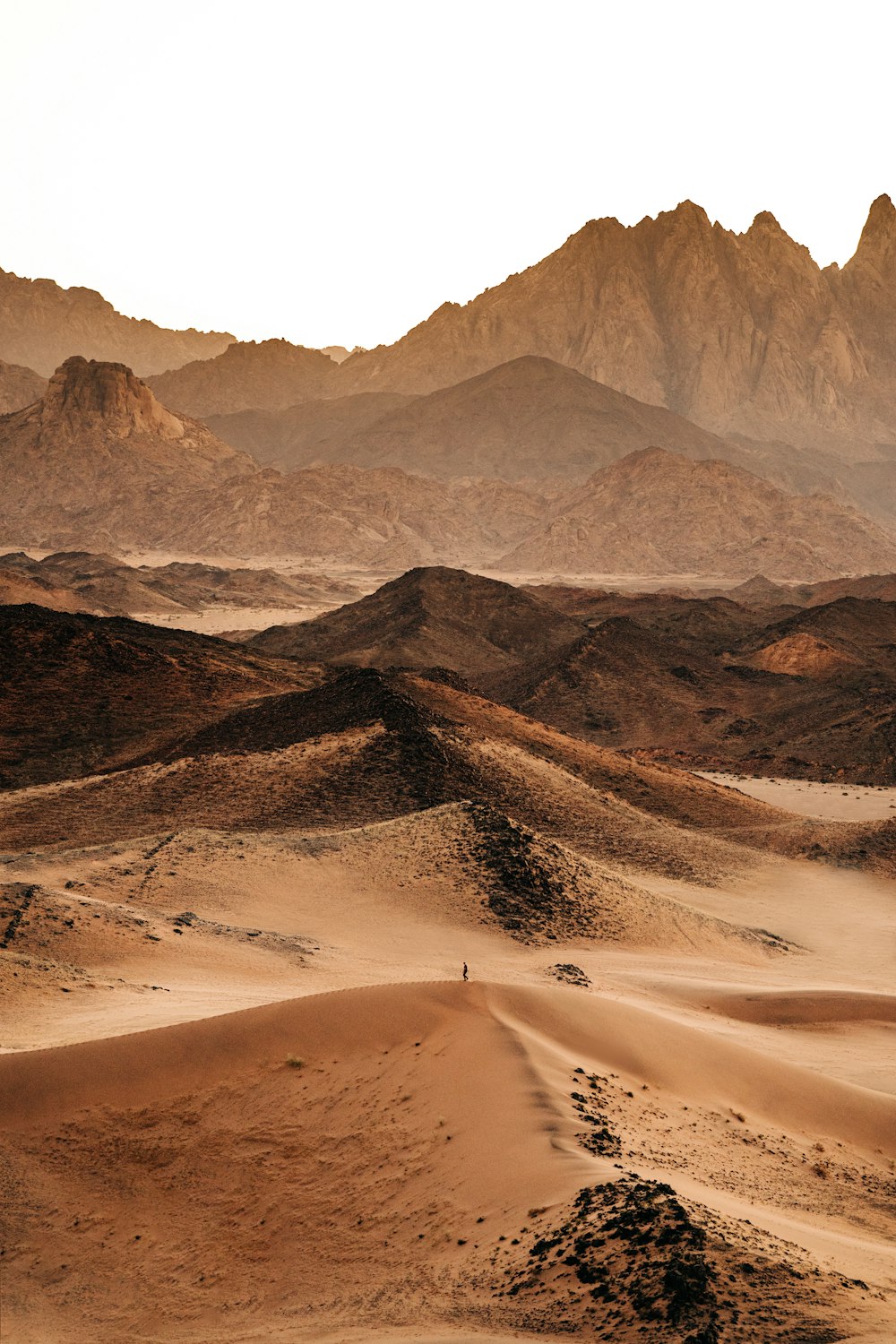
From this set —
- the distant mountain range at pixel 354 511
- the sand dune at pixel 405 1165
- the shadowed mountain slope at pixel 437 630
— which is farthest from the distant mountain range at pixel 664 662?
the distant mountain range at pixel 354 511

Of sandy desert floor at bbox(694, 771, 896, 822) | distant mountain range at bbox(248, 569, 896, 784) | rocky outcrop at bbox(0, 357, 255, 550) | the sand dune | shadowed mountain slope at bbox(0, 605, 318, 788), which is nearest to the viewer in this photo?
the sand dune

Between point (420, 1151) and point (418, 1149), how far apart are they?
0.05 metres

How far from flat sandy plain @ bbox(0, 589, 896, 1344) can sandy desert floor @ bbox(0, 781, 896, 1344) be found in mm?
25

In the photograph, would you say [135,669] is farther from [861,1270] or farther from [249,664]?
[861,1270]

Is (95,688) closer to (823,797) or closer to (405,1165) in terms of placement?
(823,797)

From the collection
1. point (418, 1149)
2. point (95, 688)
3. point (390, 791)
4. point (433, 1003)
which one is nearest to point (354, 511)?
point (95, 688)

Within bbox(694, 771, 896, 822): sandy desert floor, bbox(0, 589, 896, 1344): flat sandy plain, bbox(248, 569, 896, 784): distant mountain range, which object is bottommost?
bbox(0, 589, 896, 1344): flat sandy plain

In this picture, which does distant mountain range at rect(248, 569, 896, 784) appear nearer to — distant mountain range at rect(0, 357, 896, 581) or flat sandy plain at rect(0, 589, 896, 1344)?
flat sandy plain at rect(0, 589, 896, 1344)

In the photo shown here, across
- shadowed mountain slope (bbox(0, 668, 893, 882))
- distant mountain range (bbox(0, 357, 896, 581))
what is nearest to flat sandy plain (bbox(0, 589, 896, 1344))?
shadowed mountain slope (bbox(0, 668, 893, 882))

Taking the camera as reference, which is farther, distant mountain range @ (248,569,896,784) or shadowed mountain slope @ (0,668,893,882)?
distant mountain range @ (248,569,896,784)

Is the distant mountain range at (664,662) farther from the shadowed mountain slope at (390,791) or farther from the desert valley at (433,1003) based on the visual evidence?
the shadowed mountain slope at (390,791)

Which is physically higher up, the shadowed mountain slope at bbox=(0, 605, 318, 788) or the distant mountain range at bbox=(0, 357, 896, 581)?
the distant mountain range at bbox=(0, 357, 896, 581)

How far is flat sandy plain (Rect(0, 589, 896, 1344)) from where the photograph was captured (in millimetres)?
7441

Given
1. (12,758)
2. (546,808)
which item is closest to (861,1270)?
(546,808)
